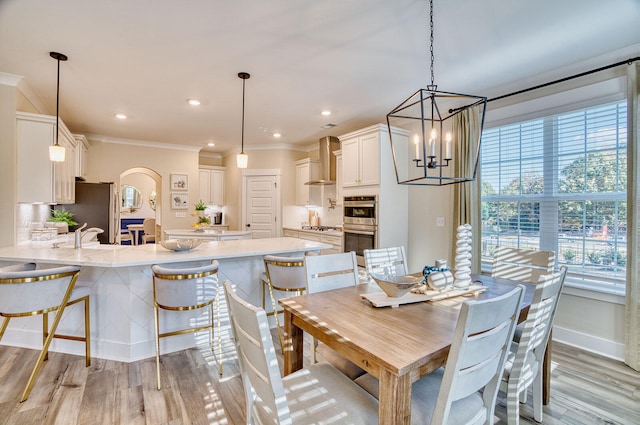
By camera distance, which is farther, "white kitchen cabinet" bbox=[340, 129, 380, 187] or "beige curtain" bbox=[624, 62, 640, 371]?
"white kitchen cabinet" bbox=[340, 129, 380, 187]

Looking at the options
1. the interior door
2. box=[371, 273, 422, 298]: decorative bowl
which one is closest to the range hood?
the interior door

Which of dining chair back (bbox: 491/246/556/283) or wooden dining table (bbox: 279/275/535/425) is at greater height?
dining chair back (bbox: 491/246/556/283)

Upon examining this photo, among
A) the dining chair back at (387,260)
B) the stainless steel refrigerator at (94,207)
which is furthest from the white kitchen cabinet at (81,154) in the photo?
the dining chair back at (387,260)

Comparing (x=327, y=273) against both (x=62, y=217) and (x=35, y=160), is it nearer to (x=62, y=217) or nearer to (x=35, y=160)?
(x=35, y=160)

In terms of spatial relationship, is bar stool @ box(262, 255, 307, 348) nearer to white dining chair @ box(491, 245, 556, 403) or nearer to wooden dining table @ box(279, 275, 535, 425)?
wooden dining table @ box(279, 275, 535, 425)

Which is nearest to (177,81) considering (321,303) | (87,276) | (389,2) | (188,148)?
(87,276)

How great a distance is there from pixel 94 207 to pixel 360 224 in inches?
169

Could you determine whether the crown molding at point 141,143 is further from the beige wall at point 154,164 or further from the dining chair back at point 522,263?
the dining chair back at point 522,263

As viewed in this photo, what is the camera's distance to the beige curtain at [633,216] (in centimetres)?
242

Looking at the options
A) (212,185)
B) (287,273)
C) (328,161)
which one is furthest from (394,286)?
(212,185)

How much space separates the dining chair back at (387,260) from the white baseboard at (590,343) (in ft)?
6.07

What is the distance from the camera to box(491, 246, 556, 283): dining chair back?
232cm

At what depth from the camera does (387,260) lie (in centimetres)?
242

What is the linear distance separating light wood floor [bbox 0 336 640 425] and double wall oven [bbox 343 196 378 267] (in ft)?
7.23
